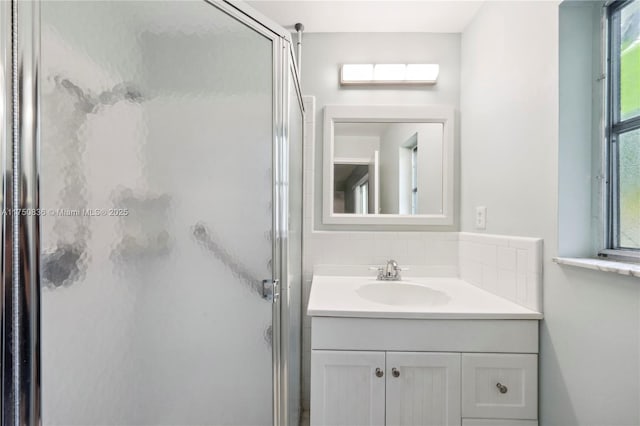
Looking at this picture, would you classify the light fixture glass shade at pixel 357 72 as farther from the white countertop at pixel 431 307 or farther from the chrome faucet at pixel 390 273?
the white countertop at pixel 431 307

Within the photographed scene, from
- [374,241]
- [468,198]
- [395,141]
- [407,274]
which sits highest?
[395,141]

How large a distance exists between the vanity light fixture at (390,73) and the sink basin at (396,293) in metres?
1.10

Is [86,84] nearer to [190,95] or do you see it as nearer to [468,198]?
[190,95]

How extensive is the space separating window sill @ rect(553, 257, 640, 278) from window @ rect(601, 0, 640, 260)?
76mm

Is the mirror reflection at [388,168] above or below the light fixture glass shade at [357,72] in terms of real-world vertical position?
below

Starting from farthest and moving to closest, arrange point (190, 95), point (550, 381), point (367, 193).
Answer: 1. point (367, 193)
2. point (550, 381)
3. point (190, 95)

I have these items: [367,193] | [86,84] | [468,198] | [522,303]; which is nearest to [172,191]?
[86,84]

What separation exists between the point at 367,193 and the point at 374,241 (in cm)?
27

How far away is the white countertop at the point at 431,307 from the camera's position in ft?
3.01

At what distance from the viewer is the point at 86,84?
51 centimetres

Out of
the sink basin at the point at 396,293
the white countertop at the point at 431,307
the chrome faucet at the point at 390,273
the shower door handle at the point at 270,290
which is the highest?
the shower door handle at the point at 270,290

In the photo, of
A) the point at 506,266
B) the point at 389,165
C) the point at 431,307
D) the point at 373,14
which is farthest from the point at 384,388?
the point at 373,14

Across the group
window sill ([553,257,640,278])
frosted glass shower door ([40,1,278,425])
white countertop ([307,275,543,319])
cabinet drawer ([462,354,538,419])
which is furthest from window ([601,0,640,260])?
frosted glass shower door ([40,1,278,425])

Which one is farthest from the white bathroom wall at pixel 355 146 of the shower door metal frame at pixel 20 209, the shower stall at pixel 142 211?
the shower door metal frame at pixel 20 209
